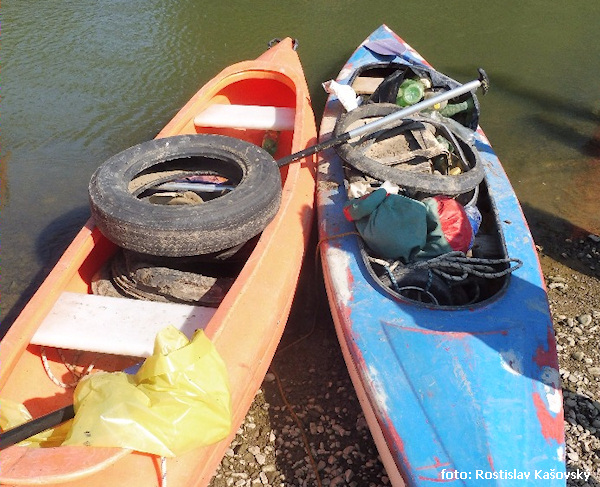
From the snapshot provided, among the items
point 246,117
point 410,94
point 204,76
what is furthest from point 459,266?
point 204,76

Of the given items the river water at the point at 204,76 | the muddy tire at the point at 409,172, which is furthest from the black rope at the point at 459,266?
the river water at the point at 204,76

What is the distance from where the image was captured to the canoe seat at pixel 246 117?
16.2ft

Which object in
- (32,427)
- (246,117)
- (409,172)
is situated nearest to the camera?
(32,427)

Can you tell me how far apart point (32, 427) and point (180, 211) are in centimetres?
149

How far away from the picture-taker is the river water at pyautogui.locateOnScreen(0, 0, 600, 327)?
5633 mm

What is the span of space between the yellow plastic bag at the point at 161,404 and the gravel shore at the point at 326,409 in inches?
40.8

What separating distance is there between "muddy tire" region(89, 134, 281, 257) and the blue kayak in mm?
629

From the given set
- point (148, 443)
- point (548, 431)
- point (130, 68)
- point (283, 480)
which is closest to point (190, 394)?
point (148, 443)

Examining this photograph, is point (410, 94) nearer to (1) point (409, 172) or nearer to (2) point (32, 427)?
(1) point (409, 172)

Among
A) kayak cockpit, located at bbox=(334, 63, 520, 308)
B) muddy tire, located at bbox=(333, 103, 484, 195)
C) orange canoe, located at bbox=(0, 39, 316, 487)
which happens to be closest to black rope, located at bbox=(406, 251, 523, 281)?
kayak cockpit, located at bbox=(334, 63, 520, 308)

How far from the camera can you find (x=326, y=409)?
3.61 meters

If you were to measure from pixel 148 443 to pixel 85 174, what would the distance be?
4.56 m

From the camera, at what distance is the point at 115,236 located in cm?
327

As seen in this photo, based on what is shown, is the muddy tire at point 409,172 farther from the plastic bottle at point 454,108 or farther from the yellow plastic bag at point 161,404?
the yellow plastic bag at point 161,404
